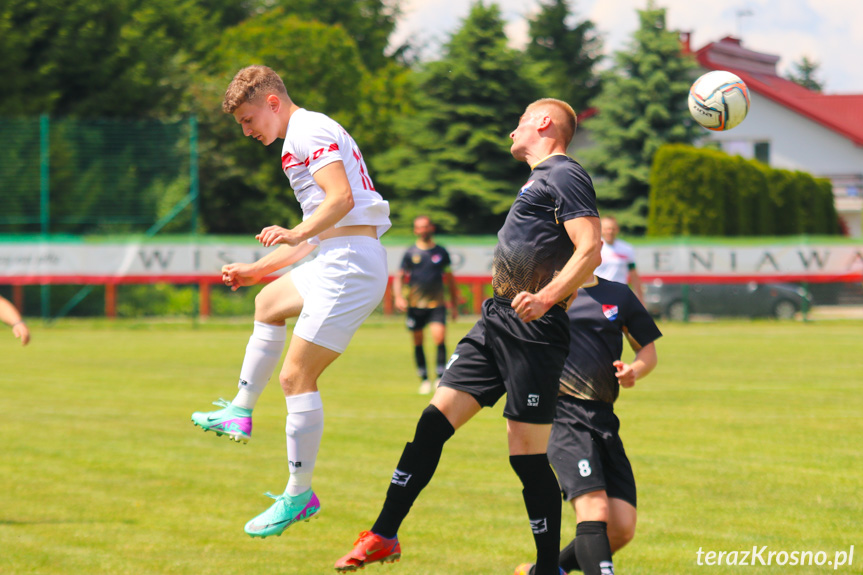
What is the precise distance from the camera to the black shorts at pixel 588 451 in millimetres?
5070

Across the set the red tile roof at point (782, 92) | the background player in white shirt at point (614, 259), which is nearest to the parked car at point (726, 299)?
the background player in white shirt at point (614, 259)

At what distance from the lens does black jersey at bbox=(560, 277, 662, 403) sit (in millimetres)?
5207

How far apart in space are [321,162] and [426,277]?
34.2 feet

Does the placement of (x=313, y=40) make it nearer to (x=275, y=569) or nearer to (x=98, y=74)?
(x=98, y=74)

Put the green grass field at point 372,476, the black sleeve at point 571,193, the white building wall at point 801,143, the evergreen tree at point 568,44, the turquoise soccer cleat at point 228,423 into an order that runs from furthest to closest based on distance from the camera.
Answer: the evergreen tree at point 568,44 < the white building wall at point 801,143 < the green grass field at point 372,476 < the turquoise soccer cleat at point 228,423 < the black sleeve at point 571,193

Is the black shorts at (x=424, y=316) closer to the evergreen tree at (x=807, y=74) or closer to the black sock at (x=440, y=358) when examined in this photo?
the black sock at (x=440, y=358)

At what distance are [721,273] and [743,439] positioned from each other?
2050 cm

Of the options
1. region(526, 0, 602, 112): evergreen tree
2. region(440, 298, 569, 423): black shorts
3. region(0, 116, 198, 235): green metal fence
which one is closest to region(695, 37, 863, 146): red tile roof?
region(526, 0, 602, 112): evergreen tree

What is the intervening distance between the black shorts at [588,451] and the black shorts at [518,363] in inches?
6.6

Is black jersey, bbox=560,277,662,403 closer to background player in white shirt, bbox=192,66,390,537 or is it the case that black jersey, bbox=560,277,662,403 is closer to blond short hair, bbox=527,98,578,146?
blond short hair, bbox=527,98,578,146

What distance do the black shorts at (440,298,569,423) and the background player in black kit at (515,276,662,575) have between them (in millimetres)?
168

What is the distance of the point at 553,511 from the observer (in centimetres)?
519

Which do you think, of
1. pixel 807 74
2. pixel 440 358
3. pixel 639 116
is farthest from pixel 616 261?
pixel 807 74

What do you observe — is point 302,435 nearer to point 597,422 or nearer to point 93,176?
point 597,422
